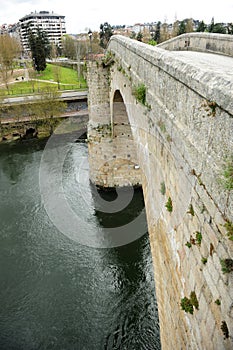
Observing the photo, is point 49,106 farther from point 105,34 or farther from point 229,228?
point 105,34

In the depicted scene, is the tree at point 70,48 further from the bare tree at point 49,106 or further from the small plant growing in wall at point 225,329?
the small plant growing in wall at point 225,329

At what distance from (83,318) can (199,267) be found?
749 cm

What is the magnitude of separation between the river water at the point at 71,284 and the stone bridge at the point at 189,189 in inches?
170

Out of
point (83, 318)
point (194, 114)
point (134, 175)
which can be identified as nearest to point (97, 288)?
point (83, 318)

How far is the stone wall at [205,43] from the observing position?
9.40m

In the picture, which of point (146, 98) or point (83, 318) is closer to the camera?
point (146, 98)

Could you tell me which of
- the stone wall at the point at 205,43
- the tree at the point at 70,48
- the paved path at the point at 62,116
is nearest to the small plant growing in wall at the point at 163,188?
the stone wall at the point at 205,43

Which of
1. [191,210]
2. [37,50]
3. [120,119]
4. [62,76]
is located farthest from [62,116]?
[191,210]

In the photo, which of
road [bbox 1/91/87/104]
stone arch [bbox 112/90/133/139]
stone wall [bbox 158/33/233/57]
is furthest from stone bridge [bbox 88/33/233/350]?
road [bbox 1/91/87/104]

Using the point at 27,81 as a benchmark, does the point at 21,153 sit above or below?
below

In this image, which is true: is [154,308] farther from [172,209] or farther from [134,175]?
[134,175]

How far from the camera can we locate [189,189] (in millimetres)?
3193

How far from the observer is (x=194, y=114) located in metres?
2.99

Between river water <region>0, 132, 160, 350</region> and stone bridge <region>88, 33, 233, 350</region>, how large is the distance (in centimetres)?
433
